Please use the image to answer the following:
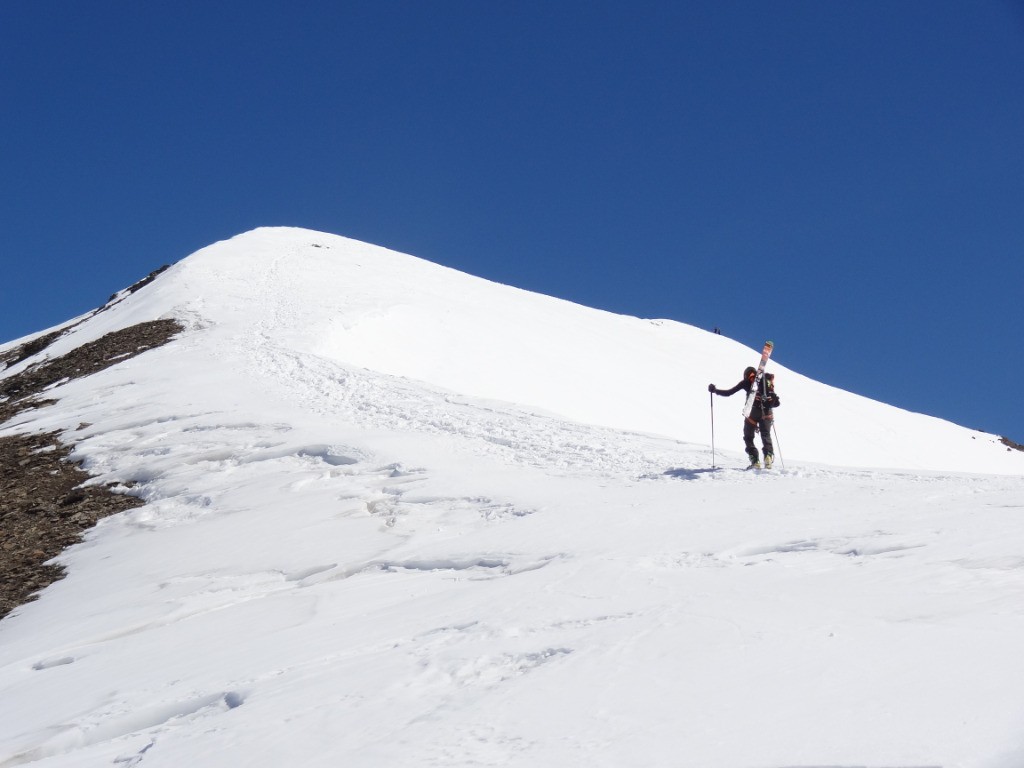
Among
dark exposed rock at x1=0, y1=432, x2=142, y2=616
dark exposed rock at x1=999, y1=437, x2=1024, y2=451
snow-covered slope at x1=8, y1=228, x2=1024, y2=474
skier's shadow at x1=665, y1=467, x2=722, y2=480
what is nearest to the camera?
dark exposed rock at x1=0, y1=432, x2=142, y2=616

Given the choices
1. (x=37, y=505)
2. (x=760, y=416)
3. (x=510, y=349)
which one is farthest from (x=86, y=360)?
(x=760, y=416)

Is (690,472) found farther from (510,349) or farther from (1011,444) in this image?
(1011,444)

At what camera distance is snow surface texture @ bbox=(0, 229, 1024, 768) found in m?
5.09

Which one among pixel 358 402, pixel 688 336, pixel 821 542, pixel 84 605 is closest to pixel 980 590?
pixel 821 542

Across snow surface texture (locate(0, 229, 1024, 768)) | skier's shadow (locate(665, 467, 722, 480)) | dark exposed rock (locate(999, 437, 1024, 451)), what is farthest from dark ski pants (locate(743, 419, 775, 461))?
dark exposed rock (locate(999, 437, 1024, 451))

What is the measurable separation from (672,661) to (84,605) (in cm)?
683

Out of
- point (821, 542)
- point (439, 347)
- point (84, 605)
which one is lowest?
point (84, 605)

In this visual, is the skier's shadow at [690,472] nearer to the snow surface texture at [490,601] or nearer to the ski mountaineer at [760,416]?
the snow surface texture at [490,601]

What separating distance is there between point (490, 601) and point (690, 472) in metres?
5.75

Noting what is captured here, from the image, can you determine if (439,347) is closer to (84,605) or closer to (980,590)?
(84,605)

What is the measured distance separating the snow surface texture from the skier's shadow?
8 cm

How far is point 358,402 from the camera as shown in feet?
61.2

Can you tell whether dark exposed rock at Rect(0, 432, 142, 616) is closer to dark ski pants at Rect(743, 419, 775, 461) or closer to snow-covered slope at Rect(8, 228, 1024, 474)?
snow-covered slope at Rect(8, 228, 1024, 474)

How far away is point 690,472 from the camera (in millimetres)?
12875
